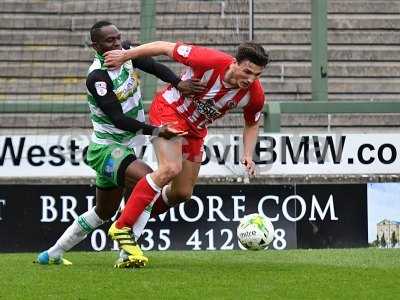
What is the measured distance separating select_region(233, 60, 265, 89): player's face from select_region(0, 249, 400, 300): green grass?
4.43ft

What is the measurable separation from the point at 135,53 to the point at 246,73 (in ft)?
2.64

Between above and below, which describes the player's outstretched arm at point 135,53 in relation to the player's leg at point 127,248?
above

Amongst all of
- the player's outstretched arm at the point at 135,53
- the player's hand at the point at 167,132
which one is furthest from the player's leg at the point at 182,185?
the player's outstretched arm at the point at 135,53

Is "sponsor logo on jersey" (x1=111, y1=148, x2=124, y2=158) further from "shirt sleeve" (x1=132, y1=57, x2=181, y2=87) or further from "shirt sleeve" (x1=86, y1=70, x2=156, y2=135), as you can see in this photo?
"shirt sleeve" (x1=132, y1=57, x2=181, y2=87)

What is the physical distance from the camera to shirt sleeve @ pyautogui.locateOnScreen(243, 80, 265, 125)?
7488 millimetres

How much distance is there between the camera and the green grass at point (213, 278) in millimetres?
5684

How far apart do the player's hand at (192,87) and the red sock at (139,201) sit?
0.71 m

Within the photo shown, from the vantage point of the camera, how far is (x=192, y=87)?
24.0 ft

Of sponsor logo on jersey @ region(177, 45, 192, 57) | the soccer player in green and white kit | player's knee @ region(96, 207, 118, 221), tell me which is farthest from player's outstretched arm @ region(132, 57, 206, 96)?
player's knee @ region(96, 207, 118, 221)

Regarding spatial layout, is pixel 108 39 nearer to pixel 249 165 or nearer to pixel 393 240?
pixel 249 165

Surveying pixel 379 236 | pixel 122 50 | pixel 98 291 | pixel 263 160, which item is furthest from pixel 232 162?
pixel 98 291

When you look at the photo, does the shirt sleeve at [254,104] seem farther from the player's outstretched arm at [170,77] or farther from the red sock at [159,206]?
the red sock at [159,206]

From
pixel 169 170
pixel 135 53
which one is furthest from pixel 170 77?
pixel 169 170

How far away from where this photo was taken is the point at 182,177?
7715 mm
